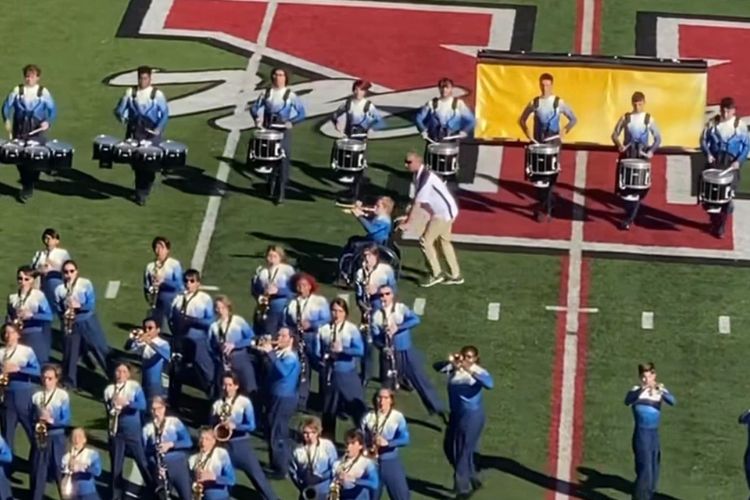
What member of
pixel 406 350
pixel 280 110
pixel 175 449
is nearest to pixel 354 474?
pixel 175 449

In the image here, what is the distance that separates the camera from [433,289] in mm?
30156

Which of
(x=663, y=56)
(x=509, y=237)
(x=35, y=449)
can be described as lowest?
(x=35, y=449)

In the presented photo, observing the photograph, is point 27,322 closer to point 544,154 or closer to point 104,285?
point 104,285

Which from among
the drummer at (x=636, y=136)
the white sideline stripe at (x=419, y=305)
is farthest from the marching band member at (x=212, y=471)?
the drummer at (x=636, y=136)

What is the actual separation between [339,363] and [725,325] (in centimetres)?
487

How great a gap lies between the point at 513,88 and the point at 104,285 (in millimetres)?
5733

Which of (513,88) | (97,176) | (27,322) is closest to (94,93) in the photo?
(97,176)

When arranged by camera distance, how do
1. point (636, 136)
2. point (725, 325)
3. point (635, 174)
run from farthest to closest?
point (636, 136) → point (635, 174) → point (725, 325)

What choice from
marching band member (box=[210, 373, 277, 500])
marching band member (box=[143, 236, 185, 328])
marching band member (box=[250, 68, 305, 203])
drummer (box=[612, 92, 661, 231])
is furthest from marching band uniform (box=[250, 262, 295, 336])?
drummer (box=[612, 92, 661, 231])

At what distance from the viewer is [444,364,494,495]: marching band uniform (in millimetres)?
25625

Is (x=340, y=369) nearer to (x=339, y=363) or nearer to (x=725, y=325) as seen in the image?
(x=339, y=363)

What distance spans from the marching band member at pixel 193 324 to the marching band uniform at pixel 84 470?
253cm

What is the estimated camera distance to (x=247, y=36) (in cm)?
3659

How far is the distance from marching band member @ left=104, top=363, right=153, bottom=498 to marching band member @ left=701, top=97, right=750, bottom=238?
7794mm
